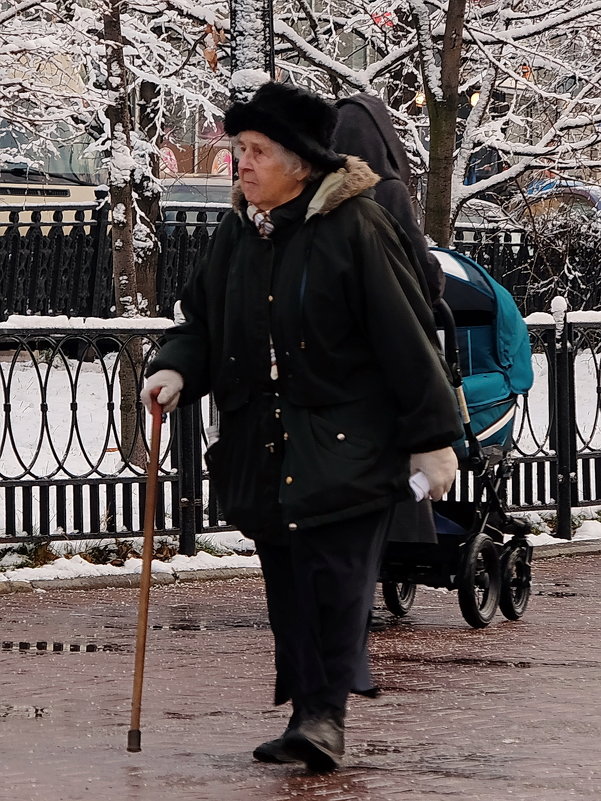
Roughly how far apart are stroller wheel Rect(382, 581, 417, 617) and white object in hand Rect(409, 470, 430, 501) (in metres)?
2.78

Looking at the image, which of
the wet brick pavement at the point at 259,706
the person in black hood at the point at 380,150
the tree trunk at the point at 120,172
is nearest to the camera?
the wet brick pavement at the point at 259,706

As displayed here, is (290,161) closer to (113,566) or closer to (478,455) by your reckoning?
(478,455)

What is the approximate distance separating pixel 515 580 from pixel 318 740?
3154 millimetres

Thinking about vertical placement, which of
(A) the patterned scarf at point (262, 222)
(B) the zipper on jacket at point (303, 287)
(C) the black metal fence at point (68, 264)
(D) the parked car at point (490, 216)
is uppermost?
A: (D) the parked car at point (490, 216)

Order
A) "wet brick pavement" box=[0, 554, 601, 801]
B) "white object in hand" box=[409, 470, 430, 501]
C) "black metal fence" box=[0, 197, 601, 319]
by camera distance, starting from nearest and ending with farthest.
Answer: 1. "wet brick pavement" box=[0, 554, 601, 801]
2. "white object in hand" box=[409, 470, 430, 501]
3. "black metal fence" box=[0, 197, 601, 319]

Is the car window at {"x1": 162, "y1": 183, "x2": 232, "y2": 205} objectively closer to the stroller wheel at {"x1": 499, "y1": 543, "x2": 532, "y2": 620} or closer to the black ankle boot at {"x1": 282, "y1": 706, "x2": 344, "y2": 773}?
the stroller wheel at {"x1": 499, "y1": 543, "x2": 532, "y2": 620}

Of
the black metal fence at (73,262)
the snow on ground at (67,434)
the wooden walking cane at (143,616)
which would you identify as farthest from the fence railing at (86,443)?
the black metal fence at (73,262)

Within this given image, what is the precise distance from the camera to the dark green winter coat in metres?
4.69

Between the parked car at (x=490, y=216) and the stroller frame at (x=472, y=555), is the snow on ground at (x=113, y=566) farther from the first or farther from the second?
the parked car at (x=490, y=216)

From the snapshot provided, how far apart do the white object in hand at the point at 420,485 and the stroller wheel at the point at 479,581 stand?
2.37 m

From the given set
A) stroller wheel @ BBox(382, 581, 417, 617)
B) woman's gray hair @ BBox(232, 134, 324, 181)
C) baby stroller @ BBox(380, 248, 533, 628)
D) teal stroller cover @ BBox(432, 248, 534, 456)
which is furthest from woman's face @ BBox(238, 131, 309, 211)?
stroller wheel @ BBox(382, 581, 417, 617)

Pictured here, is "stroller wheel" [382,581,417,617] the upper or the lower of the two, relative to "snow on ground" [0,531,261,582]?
lower

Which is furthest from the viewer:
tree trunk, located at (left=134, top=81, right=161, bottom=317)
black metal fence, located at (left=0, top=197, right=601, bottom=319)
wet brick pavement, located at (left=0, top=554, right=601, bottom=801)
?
black metal fence, located at (left=0, top=197, right=601, bottom=319)

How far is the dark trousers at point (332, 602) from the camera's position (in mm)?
4746
